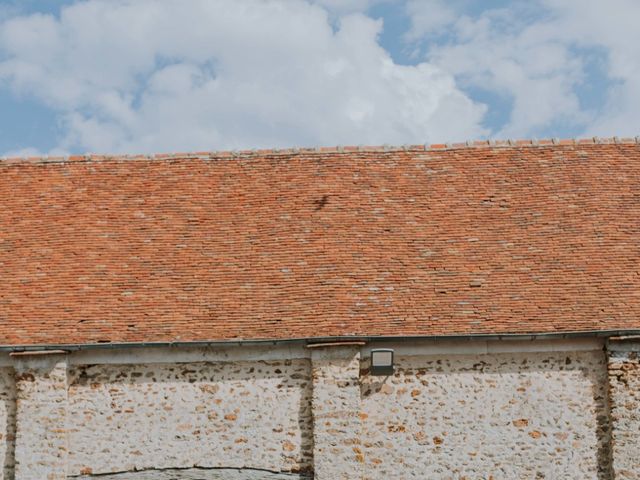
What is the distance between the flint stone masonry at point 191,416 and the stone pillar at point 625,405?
4087 millimetres

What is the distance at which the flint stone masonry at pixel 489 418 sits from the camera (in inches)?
467

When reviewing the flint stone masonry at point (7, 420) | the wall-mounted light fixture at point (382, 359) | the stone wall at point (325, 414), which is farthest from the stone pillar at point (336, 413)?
the flint stone masonry at point (7, 420)

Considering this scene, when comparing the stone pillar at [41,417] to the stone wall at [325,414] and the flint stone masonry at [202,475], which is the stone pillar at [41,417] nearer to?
the stone wall at [325,414]

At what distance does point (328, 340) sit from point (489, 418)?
2.42 meters

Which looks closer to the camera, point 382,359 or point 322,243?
point 382,359

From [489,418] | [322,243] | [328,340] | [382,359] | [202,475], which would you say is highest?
[322,243]

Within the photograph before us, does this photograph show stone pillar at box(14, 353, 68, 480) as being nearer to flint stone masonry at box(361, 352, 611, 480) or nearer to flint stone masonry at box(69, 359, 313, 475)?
flint stone masonry at box(69, 359, 313, 475)

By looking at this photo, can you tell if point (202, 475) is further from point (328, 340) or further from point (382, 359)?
point (382, 359)

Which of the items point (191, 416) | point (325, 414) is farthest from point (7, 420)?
point (325, 414)

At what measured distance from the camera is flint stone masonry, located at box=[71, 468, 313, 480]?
1194 cm

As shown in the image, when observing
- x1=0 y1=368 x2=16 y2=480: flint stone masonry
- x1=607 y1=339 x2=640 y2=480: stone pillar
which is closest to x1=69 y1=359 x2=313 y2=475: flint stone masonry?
x1=0 y1=368 x2=16 y2=480: flint stone masonry

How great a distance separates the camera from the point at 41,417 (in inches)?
474

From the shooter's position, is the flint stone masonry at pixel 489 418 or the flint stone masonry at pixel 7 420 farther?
the flint stone masonry at pixel 7 420

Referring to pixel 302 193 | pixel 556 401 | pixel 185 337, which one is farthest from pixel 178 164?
pixel 556 401
